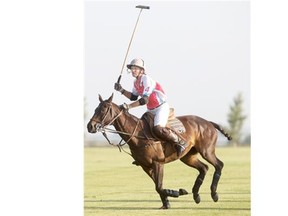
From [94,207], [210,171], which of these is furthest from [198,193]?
[94,207]

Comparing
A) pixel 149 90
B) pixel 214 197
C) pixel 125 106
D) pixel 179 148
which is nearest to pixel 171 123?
pixel 179 148

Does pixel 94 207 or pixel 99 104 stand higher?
pixel 99 104

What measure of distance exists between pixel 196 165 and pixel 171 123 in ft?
2.34

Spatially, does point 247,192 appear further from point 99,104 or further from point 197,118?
point 99,104

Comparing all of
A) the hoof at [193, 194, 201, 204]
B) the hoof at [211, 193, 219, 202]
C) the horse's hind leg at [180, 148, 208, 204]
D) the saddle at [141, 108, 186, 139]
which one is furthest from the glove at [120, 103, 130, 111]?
the hoof at [211, 193, 219, 202]

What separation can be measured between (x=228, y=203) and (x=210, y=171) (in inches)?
18.2

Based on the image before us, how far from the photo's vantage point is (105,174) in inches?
543

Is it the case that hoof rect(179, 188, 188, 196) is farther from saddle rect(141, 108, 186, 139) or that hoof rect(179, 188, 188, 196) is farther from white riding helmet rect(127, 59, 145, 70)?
white riding helmet rect(127, 59, 145, 70)

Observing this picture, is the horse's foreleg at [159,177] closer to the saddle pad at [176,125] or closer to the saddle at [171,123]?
the saddle at [171,123]

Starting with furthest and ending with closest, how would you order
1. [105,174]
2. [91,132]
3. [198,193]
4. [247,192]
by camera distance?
[105,174], [247,192], [198,193], [91,132]

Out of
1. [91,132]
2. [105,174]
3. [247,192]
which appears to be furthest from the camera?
[105,174]

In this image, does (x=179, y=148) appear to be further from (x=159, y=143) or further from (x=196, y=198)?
(x=196, y=198)

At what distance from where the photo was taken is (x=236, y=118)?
13109 millimetres

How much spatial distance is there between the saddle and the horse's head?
0.40 m
